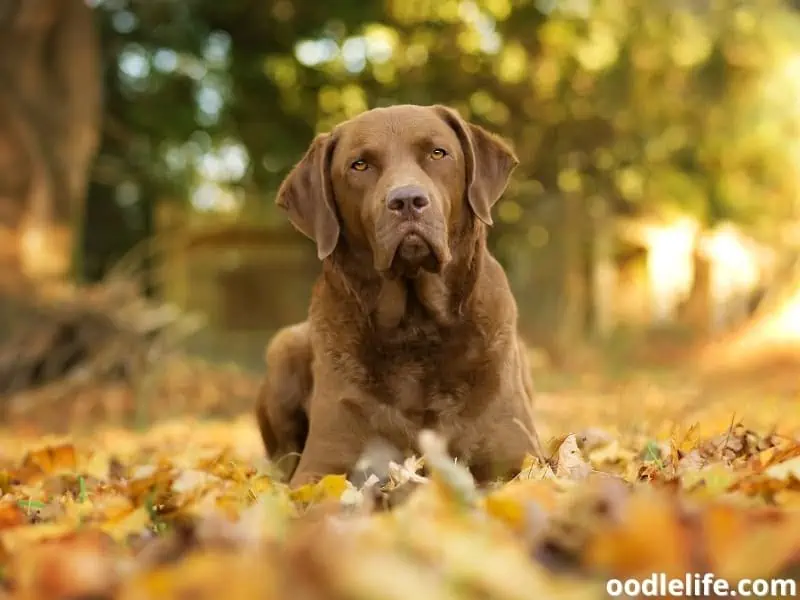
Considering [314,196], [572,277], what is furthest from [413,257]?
[572,277]

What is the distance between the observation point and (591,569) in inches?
67.2

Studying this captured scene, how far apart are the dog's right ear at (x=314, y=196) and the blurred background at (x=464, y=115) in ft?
23.6

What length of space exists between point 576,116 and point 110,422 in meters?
9.28

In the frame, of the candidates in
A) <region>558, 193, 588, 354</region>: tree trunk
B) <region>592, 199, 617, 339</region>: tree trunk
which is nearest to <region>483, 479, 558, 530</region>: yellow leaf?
<region>558, 193, 588, 354</region>: tree trunk

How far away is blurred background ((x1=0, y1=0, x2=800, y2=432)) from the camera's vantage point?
463 inches

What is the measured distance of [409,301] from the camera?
12.7 ft

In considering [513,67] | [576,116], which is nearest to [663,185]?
[576,116]

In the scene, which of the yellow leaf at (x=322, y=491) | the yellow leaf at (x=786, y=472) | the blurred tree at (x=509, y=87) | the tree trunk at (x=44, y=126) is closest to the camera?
the yellow leaf at (x=786, y=472)

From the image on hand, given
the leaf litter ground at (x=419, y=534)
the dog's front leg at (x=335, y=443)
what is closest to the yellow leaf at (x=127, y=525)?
the leaf litter ground at (x=419, y=534)

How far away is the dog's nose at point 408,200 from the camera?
12.1 feet

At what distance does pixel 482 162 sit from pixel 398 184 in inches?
22.7

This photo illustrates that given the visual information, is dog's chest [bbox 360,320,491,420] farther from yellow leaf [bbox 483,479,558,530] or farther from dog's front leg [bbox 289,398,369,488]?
yellow leaf [bbox 483,479,558,530]

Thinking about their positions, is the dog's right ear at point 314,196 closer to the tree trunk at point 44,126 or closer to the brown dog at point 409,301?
the brown dog at point 409,301

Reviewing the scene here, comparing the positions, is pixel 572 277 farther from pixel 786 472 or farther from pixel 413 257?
pixel 786 472
